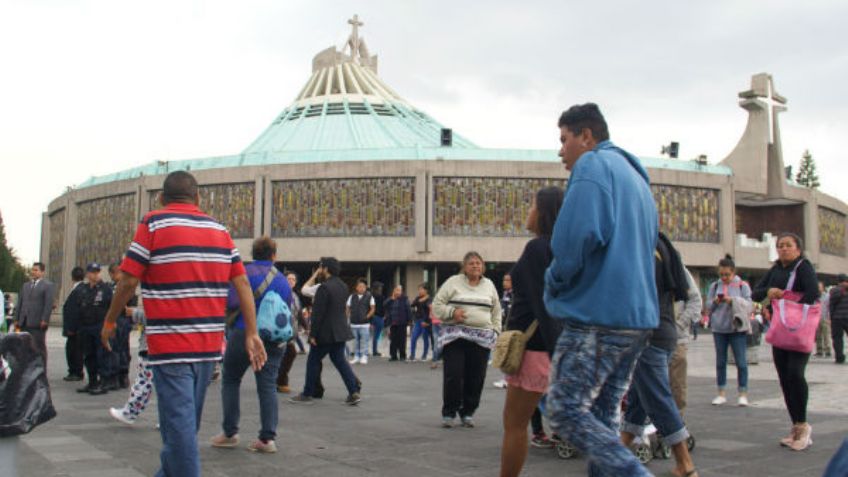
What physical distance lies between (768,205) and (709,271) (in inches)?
316

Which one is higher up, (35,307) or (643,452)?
(35,307)

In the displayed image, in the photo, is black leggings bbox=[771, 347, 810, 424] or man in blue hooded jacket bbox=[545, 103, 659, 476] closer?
man in blue hooded jacket bbox=[545, 103, 659, 476]

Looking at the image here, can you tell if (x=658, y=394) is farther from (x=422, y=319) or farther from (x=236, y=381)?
(x=422, y=319)

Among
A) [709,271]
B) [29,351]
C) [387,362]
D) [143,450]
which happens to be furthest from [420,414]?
[709,271]

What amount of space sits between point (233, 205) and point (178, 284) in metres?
40.2

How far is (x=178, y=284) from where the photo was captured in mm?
4055

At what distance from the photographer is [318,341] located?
8844 millimetres

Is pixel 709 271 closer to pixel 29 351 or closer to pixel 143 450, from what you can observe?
pixel 143 450

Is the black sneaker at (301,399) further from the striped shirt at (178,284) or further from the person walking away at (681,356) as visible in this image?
the striped shirt at (178,284)

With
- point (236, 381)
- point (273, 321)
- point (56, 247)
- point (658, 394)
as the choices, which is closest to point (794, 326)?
point (658, 394)

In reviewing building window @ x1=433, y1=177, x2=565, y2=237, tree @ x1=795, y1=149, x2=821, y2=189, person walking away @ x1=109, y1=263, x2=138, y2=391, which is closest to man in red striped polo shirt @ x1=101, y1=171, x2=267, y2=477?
person walking away @ x1=109, y1=263, x2=138, y2=391

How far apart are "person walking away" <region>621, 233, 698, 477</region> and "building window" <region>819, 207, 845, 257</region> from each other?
4880cm

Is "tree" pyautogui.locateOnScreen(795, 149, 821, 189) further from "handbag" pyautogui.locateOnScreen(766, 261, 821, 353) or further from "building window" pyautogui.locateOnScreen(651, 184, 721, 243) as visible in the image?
"handbag" pyautogui.locateOnScreen(766, 261, 821, 353)

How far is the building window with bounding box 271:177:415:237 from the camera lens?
40.8 meters
